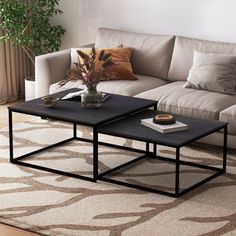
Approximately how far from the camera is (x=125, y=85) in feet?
19.2

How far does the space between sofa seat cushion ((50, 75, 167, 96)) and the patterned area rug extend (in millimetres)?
530

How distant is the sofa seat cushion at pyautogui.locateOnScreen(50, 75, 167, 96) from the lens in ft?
18.9

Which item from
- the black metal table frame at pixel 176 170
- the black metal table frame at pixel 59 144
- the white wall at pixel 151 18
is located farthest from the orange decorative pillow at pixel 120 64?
the black metal table frame at pixel 176 170

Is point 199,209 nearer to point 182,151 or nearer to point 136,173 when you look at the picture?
point 136,173

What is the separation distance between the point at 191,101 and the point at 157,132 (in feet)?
2.88

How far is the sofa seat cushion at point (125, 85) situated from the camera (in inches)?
227

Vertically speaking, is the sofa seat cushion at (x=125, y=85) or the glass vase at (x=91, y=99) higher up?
the glass vase at (x=91, y=99)

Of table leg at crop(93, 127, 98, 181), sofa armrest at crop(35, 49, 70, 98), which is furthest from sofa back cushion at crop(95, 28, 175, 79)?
table leg at crop(93, 127, 98, 181)

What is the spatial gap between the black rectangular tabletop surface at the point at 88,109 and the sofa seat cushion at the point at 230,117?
0.51 m

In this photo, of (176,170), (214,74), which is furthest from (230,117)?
(176,170)

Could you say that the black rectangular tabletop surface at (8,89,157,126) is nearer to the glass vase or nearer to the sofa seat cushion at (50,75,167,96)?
the glass vase

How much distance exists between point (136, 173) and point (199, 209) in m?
0.75

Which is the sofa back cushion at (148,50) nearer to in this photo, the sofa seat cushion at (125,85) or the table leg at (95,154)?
the sofa seat cushion at (125,85)

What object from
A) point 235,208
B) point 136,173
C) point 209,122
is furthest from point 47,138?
point 235,208
